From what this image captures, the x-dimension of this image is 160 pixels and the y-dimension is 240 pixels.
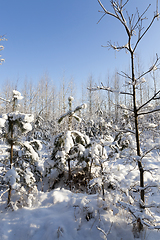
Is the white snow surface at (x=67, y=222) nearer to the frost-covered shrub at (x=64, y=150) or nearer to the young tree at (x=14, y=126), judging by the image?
the young tree at (x=14, y=126)

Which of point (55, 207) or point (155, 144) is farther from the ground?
point (155, 144)

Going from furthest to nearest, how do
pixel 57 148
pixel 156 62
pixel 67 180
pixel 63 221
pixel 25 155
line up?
1. pixel 67 180
2. pixel 57 148
3. pixel 25 155
4. pixel 63 221
5. pixel 156 62

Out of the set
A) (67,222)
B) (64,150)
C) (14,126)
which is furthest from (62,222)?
(14,126)

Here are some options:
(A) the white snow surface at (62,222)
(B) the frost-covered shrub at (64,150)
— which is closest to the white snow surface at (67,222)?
(A) the white snow surface at (62,222)

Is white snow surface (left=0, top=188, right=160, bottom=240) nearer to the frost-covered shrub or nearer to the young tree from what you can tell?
the young tree

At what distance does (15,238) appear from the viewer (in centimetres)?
213

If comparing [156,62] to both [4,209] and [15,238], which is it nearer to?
[15,238]

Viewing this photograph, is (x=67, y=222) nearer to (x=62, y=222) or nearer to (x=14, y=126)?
(x=62, y=222)

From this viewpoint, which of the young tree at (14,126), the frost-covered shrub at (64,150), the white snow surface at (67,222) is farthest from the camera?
the frost-covered shrub at (64,150)

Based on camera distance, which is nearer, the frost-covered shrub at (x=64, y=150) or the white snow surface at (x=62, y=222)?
the white snow surface at (x=62, y=222)

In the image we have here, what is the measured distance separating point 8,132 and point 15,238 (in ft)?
5.79

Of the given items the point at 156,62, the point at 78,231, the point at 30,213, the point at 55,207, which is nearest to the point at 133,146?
the point at 156,62

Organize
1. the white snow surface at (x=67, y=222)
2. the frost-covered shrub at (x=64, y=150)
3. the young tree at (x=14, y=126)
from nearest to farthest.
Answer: the white snow surface at (x=67, y=222), the young tree at (x=14, y=126), the frost-covered shrub at (x=64, y=150)

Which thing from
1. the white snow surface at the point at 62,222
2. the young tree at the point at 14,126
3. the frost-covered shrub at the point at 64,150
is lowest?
the white snow surface at the point at 62,222
